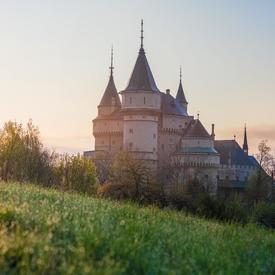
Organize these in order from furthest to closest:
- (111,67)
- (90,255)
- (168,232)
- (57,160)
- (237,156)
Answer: (237,156) → (111,67) → (57,160) → (168,232) → (90,255)

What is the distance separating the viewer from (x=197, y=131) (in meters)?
78.8

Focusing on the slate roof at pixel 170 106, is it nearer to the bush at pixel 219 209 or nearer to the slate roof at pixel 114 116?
the slate roof at pixel 114 116

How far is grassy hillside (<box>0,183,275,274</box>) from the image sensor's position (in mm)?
5469

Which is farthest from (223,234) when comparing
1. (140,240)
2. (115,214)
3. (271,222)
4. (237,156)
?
(237,156)

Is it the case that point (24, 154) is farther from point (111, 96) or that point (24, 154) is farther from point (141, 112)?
point (111, 96)

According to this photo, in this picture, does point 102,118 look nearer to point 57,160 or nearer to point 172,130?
point 172,130

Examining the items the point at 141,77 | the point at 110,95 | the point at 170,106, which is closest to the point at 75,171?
the point at 141,77

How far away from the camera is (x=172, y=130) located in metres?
80.2

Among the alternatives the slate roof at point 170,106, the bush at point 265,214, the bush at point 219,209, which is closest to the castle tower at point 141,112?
the slate roof at point 170,106

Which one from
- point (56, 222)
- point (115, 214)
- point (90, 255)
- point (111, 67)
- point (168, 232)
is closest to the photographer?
point (90, 255)

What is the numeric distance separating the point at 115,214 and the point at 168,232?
3.98 feet

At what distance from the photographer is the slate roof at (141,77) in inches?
2963

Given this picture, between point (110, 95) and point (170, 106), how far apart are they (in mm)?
7307

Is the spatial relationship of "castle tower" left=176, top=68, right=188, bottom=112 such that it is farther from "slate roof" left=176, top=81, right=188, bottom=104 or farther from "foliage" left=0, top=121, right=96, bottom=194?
"foliage" left=0, top=121, right=96, bottom=194
